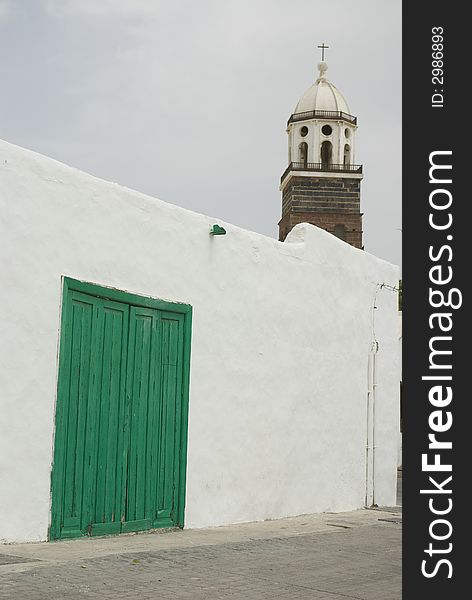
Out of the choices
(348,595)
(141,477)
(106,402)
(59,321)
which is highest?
Result: (59,321)

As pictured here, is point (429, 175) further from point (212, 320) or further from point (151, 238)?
point (212, 320)

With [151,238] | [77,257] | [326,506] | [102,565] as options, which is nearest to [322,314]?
[326,506]

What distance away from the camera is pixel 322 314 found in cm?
1209

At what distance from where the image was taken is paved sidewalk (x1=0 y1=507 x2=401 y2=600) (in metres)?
6.07

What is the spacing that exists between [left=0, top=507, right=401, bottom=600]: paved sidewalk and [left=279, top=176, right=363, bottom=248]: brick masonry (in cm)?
4482

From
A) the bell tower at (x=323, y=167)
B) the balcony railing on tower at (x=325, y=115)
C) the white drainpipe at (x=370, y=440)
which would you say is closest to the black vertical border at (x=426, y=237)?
the white drainpipe at (x=370, y=440)

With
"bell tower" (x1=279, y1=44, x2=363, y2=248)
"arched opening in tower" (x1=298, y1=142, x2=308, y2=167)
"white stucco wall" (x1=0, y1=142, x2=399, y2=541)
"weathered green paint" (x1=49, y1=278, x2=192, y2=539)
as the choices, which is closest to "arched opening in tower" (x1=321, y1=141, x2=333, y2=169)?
"bell tower" (x1=279, y1=44, x2=363, y2=248)

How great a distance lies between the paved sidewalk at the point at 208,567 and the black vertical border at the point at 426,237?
62.6 inches

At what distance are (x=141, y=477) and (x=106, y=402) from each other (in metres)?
0.89

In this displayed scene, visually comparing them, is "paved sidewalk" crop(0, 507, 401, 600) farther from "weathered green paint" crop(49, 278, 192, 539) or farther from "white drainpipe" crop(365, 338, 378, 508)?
"white drainpipe" crop(365, 338, 378, 508)

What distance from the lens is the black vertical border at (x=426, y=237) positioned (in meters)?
5.03

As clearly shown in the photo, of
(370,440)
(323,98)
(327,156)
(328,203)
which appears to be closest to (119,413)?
(370,440)

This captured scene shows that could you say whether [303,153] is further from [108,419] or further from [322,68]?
[108,419]

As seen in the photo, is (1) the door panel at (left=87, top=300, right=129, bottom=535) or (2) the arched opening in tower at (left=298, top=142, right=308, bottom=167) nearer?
(1) the door panel at (left=87, top=300, right=129, bottom=535)
